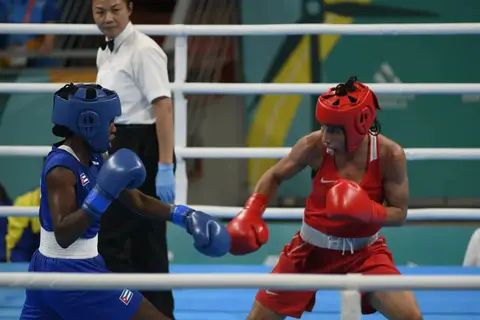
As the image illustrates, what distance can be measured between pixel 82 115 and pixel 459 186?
4.28 metres

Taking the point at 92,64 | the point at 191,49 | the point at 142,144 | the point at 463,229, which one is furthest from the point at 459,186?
the point at 142,144

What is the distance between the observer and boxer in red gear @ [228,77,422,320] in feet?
9.12

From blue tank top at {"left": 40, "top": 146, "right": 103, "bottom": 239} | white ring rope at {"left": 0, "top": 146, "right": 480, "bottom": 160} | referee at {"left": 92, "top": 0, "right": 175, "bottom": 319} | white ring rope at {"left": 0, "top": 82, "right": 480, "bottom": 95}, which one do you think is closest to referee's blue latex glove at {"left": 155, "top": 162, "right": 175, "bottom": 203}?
referee at {"left": 92, "top": 0, "right": 175, "bottom": 319}

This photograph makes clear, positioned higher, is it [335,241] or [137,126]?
[137,126]

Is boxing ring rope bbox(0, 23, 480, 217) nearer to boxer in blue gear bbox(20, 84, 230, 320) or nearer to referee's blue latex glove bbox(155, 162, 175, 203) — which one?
referee's blue latex glove bbox(155, 162, 175, 203)

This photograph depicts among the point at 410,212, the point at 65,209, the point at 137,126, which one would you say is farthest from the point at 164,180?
A: the point at 410,212

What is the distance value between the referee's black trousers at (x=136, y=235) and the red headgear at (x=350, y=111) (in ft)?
2.78

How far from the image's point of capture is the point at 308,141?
294 cm

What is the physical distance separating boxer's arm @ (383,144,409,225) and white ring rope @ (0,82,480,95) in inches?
35.7

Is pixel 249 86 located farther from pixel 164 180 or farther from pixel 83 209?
pixel 83 209

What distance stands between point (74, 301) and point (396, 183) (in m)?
1.02

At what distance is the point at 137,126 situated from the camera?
11.2ft

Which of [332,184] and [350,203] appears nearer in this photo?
[350,203]

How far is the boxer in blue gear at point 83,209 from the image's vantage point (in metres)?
2.54
